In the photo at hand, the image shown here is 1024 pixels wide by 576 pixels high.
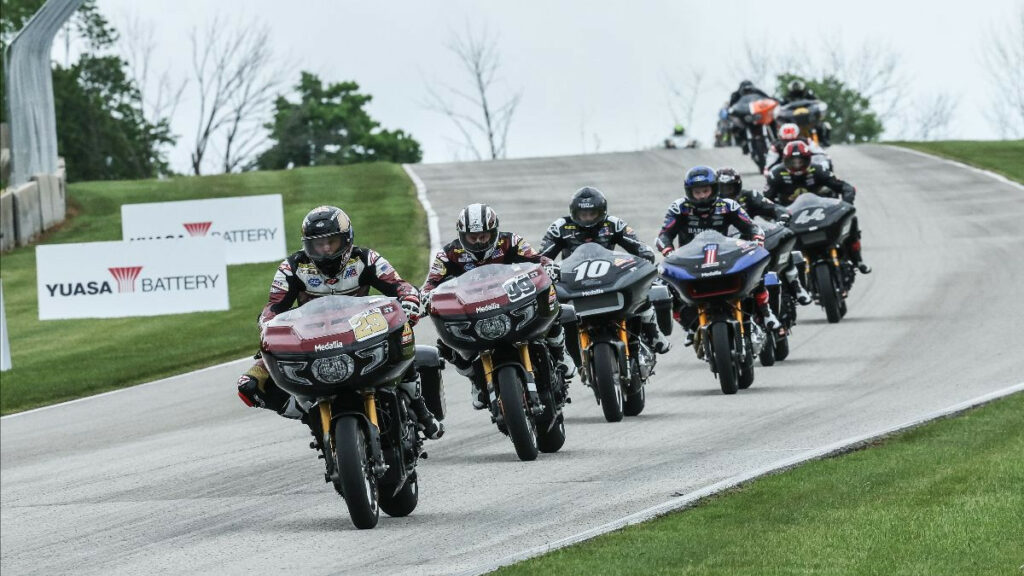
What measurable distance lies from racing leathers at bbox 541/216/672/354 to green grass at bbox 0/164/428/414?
639 centimetres

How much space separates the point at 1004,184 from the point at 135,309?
1977 centimetres

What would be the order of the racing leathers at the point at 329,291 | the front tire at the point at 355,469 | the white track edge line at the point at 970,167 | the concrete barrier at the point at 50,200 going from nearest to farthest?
the front tire at the point at 355,469, the racing leathers at the point at 329,291, the white track edge line at the point at 970,167, the concrete barrier at the point at 50,200

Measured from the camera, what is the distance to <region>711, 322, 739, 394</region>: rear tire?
14.9m

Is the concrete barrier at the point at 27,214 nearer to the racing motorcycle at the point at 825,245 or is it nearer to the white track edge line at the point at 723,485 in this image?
the racing motorcycle at the point at 825,245

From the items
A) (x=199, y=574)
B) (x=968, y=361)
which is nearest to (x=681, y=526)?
(x=199, y=574)

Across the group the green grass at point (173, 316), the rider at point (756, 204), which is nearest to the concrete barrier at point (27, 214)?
the green grass at point (173, 316)

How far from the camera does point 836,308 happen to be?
20422 mm

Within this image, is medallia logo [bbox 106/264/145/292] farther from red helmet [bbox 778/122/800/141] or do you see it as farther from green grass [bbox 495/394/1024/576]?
green grass [bbox 495/394/1024/576]

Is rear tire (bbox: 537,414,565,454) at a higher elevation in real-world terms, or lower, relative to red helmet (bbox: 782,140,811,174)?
lower

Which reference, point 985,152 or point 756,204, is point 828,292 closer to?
point 756,204

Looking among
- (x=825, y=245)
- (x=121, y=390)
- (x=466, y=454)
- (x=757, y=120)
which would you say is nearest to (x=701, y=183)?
(x=825, y=245)

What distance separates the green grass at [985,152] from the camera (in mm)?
39750

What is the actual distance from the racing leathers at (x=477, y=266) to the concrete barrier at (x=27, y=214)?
2621 centimetres

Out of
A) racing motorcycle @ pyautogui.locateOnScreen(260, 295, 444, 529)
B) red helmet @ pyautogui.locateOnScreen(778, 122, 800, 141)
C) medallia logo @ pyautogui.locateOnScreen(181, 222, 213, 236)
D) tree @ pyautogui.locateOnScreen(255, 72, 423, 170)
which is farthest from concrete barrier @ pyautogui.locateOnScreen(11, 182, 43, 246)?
tree @ pyautogui.locateOnScreen(255, 72, 423, 170)
